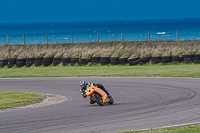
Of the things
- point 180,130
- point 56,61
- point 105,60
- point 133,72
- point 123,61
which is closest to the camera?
point 180,130

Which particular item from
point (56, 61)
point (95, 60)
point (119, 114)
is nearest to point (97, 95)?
point (119, 114)

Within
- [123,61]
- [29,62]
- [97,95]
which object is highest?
[29,62]

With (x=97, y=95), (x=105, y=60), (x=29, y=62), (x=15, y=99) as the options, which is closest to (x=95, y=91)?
(x=97, y=95)

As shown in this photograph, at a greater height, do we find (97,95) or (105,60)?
(105,60)

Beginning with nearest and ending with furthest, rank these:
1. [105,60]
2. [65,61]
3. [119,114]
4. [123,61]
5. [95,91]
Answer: [119,114] < [95,91] < [123,61] < [105,60] < [65,61]

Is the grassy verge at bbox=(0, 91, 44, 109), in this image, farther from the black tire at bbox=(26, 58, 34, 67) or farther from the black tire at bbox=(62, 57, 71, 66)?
the black tire at bbox=(26, 58, 34, 67)

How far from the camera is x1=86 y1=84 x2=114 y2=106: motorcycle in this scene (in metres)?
11.3

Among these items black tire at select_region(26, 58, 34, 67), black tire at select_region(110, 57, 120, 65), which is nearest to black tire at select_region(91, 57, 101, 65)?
black tire at select_region(110, 57, 120, 65)

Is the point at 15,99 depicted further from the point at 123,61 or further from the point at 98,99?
the point at 123,61

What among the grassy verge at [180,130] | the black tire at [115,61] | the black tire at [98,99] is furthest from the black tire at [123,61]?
the grassy verge at [180,130]

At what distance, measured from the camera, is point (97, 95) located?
1144cm

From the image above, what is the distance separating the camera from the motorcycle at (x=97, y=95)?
11.3 meters

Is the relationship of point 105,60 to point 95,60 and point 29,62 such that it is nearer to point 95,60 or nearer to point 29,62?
point 95,60

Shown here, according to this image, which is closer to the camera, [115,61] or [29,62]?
[115,61]
